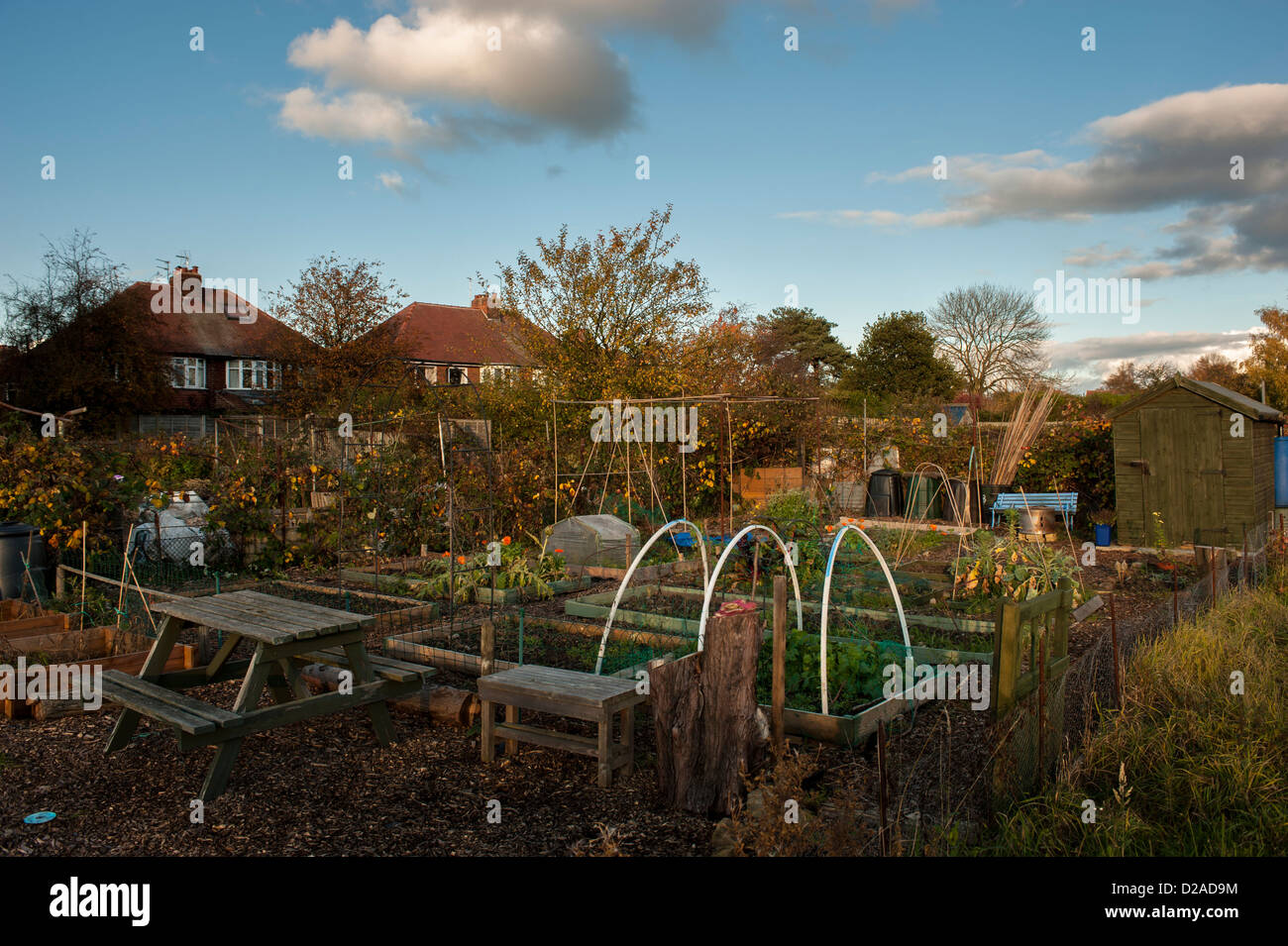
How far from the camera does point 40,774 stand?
13.6 feet

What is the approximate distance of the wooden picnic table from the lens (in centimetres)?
388

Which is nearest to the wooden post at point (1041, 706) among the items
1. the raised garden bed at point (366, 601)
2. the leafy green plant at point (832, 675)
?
the leafy green plant at point (832, 675)

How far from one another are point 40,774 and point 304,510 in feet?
21.7

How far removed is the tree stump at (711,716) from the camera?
3684mm

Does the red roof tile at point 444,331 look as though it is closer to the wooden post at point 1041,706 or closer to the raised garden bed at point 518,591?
the raised garden bed at point 518,591

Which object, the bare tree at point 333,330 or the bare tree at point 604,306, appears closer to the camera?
the bare tree at point 604,306

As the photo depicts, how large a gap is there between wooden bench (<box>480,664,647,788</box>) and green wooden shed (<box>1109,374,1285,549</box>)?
9.00 meters

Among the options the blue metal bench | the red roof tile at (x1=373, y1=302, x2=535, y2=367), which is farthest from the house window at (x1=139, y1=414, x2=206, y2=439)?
the blue metal bench

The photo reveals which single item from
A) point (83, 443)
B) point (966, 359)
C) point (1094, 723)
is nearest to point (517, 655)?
point (1094, 723)

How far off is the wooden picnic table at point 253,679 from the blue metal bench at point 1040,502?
9.67 m

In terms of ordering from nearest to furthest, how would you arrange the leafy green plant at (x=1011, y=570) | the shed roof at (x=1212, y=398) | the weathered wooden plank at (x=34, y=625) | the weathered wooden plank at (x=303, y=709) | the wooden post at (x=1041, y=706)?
the wooden post at (x=1041, y=706) < the weathered wooden plank at (x=303, y=709) < the weathered wooden plank at (x=34, y=625) < the leafy green plant at (x=1011, y=570) < the shed roof at (x=1212, y=398)

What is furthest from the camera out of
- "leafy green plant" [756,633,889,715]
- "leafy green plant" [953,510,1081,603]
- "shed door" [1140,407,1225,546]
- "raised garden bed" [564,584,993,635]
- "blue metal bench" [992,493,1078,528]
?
"blue metal bench" [992,493,1078,528]

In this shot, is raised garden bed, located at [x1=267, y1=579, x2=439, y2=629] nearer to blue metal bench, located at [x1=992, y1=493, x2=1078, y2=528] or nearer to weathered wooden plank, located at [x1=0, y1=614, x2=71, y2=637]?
weathered wooden plank, located at [x1=0, y1=614, x2=71, y2=637]

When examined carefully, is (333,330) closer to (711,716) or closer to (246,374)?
(246,374)
